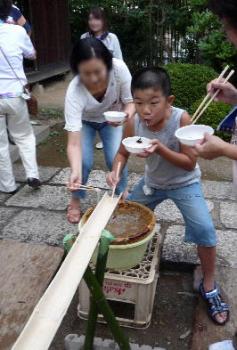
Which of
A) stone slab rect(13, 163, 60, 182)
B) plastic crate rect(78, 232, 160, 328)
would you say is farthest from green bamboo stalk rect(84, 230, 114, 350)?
stone slab rect(13, 163, 60, 182)

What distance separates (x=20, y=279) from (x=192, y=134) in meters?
1.48

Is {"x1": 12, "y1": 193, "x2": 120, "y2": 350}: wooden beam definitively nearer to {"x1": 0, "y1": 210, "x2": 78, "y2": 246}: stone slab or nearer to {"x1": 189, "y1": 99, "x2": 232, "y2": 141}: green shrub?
{"x1": 0, "y1": 210, "x2": 78, "y2": 246}: stone slab

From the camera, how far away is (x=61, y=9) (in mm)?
10891

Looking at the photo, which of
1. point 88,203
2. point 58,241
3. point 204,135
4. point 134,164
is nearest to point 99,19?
point 134,164

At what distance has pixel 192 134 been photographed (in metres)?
2.09

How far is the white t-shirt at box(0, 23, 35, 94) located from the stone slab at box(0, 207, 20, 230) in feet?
3.90

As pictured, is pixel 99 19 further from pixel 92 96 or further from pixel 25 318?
pixel 25 318

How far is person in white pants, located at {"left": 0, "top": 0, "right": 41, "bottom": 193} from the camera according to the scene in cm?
406

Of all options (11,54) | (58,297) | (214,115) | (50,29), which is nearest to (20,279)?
(58,297)

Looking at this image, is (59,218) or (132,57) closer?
(59,218)

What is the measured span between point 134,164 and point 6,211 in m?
1.85

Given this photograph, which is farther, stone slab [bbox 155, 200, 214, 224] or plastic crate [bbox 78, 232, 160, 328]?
stone slab [bbox 155, 200, 214, 224]

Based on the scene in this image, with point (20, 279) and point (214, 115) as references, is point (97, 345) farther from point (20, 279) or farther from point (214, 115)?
point (214, 115)

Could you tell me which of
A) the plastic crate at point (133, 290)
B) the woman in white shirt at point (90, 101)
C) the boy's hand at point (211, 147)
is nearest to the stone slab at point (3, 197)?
the woman in white shirt at point (90, 101)
